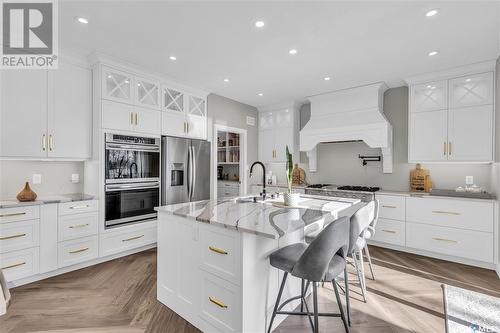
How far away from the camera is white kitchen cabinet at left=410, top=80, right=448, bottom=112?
11.7 ft

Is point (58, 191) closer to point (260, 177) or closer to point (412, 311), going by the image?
point (260, 177)

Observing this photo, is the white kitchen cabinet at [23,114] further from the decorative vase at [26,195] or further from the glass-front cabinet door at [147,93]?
the glass-front cabinet door at [147,93]

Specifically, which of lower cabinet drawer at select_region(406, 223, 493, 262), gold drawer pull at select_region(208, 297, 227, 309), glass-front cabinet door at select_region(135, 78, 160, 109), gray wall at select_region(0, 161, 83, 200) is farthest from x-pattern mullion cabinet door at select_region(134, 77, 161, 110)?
lower cabinet drawer at select_region(406, 223, 493, 262)

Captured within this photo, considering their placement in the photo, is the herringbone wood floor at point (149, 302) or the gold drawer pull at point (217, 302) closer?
the gold drawer pull at point (217, 302)

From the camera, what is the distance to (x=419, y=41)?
8.85ft

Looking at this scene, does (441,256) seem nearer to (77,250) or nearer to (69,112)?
(77,250)

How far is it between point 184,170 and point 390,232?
352 centimetres

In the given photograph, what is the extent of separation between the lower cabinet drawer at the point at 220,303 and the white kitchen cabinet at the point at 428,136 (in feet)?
11.9

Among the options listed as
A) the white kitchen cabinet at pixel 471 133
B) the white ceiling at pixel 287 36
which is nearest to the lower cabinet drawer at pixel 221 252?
the white ceiling at pixel 287 36

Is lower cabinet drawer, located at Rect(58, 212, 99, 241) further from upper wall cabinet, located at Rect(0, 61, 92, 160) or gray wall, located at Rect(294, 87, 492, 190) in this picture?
gray wall, located at Rect(294, 87, 492, 190)

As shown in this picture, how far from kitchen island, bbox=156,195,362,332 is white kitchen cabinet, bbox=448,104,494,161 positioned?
8.39ft

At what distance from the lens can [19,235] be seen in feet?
8.40

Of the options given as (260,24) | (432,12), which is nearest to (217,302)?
(260,24)

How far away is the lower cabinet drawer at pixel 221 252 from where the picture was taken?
1651 mm
